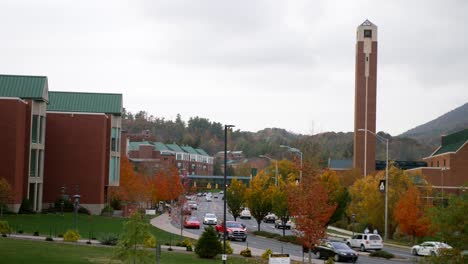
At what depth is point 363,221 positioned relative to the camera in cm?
7075

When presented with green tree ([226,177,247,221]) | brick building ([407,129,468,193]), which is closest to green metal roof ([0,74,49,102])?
green tree ([226,177,247,221])

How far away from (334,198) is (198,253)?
2445 centimetres

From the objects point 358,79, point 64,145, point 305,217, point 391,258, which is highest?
point 358,79

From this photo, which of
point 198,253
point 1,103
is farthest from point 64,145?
point 198,253

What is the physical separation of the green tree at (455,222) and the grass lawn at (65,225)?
27828 millimetres

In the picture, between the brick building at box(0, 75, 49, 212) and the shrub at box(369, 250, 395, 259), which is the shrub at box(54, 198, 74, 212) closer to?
the brick building at box(0, 75, 49, 212)

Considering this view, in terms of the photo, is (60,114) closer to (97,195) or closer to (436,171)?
(97,195)

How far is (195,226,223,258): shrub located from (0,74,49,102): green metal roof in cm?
3125

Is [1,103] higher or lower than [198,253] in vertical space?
higher

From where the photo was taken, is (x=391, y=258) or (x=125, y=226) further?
(x=391, y=258)

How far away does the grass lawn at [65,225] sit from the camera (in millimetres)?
49531

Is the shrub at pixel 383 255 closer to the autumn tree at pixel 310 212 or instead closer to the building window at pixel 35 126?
the autumn tree at pixel 310 212

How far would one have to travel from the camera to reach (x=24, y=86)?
2507 inches

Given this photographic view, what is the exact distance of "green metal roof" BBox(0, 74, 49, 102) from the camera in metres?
62.8
